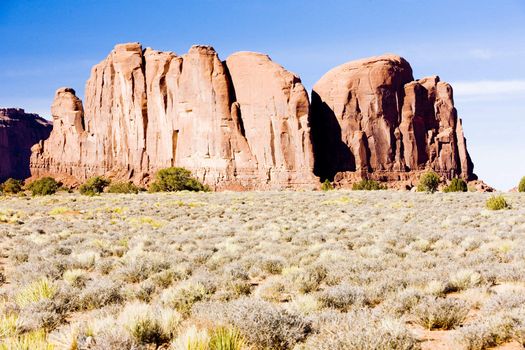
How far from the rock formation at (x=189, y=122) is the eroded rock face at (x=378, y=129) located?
35.3 feet

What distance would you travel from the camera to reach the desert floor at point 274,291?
5.11 meters

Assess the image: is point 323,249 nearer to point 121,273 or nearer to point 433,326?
point 121,273

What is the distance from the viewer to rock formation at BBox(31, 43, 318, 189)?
8150cm

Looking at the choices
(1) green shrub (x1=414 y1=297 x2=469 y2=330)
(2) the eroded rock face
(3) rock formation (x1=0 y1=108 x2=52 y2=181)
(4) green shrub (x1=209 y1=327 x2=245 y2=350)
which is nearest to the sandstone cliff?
(2) the eroded rock face

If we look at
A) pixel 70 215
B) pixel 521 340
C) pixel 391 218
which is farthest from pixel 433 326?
pixel 70 215

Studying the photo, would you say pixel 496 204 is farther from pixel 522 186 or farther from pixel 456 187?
pixel 522 186

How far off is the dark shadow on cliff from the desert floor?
7063 cm

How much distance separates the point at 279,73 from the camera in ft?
272

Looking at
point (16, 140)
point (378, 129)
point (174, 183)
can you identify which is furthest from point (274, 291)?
point (16, 140)

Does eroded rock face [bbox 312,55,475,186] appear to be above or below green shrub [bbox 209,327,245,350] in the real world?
above

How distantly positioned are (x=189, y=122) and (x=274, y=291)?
83.9m

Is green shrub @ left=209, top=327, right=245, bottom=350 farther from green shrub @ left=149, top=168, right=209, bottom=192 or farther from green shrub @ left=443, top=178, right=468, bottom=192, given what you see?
green shrub @ left=149, top=168, right=209, bottom=192

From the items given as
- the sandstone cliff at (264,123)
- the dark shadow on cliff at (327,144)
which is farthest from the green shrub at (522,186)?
the dark shadow on cliff at (327,144)

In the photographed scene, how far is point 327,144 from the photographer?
297ft
